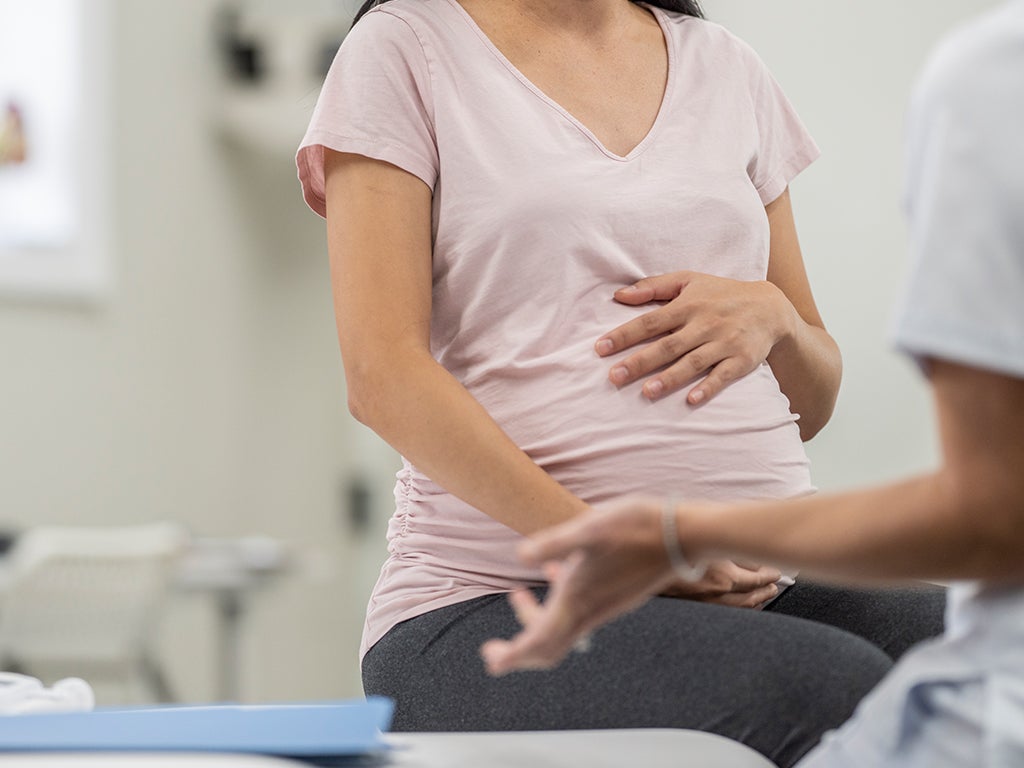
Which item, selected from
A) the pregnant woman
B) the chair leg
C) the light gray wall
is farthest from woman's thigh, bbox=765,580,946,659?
the chair leg

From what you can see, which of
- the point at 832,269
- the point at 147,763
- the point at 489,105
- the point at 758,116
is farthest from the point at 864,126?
the point at 147,763

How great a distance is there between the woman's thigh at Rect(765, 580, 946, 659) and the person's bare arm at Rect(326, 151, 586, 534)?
9.6 inches

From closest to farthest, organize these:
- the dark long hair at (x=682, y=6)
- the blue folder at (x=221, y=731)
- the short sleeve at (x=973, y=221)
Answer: the short sleeve at (x=973, y=221), the blue folder at (x=221, y=731), the dark long hair at (x=682, y=6)

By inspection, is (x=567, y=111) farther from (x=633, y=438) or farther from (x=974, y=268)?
(x=974, y=268)

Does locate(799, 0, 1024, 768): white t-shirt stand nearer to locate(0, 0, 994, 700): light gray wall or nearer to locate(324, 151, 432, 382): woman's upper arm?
locate(324, 151, 432, 382): woman's upper arm

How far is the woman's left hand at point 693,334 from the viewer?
1.05 m

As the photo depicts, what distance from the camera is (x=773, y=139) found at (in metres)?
1.29

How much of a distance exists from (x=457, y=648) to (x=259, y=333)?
4.11 m

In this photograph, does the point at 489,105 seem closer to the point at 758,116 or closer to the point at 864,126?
the point at 758,116

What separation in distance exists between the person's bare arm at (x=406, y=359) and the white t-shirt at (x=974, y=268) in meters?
0.39

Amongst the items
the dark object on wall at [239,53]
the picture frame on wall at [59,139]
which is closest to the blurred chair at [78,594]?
the picture frame on wall at [59,139]

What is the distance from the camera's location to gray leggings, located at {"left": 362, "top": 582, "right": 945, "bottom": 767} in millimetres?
850

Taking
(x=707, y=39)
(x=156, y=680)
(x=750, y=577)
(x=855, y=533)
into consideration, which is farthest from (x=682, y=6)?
(x=156, y=680)

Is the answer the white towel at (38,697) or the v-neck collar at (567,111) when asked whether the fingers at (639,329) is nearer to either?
the v-neck collar at (567,111)
